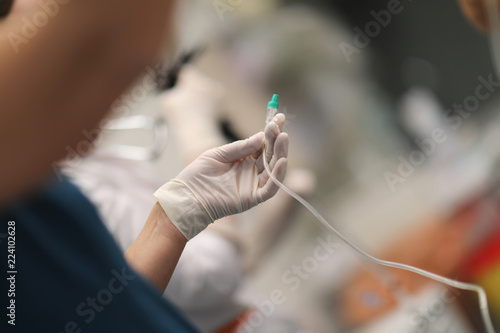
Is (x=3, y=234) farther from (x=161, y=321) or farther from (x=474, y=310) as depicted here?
(x=474, y=310)

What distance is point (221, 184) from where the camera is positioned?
2.27ft

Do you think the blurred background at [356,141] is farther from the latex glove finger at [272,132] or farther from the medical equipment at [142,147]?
the latex glove finger at [272,132]

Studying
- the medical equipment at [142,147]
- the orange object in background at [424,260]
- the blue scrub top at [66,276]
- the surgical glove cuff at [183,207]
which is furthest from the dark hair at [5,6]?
the orange object in background at [424,260]

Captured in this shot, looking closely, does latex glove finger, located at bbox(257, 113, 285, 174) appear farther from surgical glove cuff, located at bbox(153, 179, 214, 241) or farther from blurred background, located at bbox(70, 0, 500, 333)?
blurred background, located at bbox(70, 0, 500, 333)

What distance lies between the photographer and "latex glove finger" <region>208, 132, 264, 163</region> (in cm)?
67

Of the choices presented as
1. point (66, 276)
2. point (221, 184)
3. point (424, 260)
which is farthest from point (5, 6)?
point (424, 260)

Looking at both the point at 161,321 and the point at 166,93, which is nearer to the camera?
the point at 161,321

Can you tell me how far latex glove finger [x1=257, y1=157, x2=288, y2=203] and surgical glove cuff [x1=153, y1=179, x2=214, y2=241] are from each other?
91mm

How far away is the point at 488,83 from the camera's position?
1.21 m

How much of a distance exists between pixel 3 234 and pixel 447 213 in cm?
112

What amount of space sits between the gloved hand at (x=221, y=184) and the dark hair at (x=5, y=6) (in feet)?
1.18

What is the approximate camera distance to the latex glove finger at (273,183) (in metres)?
0.66

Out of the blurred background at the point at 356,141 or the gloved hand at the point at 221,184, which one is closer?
the gloved hand at the point at 221,184

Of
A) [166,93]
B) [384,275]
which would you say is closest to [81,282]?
[166,93]
